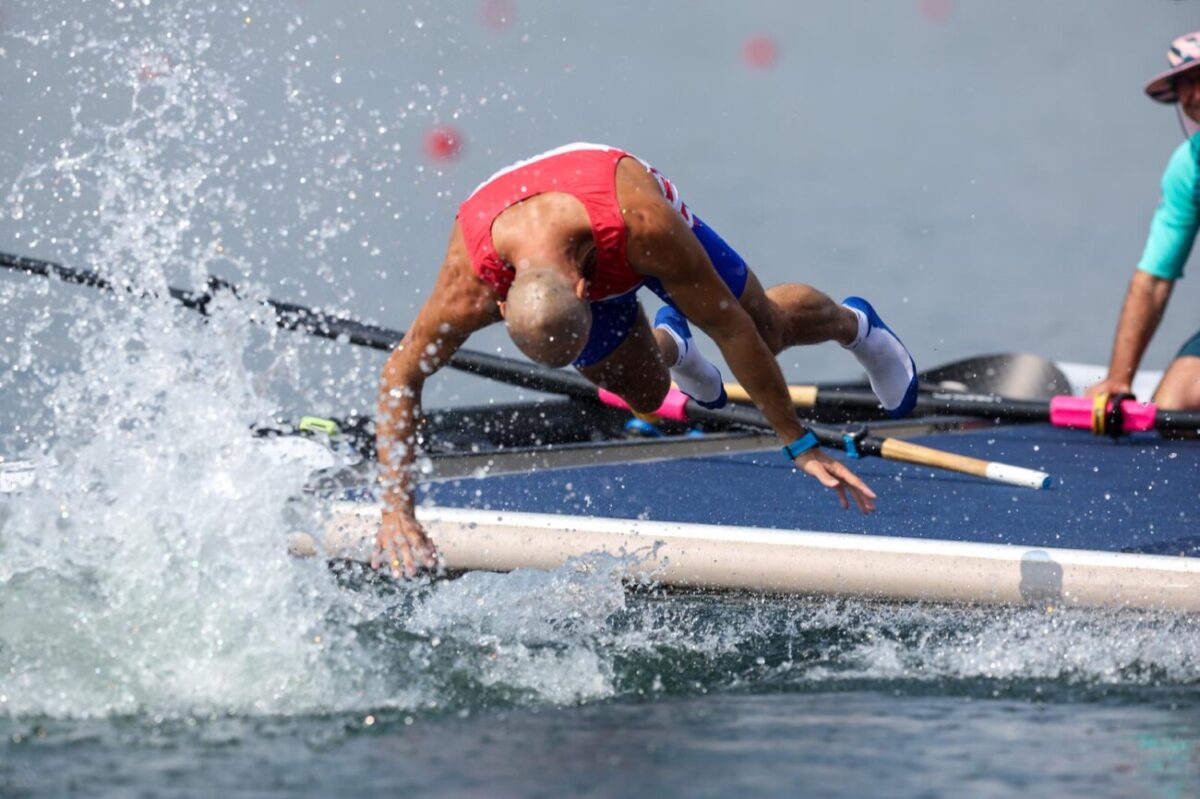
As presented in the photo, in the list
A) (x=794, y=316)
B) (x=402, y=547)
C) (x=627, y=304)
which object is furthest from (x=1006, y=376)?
(x=402, y=547)

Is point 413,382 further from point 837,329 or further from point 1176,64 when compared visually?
point 1176,64

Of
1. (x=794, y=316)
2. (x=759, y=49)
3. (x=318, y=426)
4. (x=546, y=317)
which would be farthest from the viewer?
(x=759, y=49)

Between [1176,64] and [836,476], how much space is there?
220 cm

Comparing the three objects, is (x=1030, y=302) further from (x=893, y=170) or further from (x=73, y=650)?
(x=73, y=650)

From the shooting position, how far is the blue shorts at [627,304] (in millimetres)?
3756

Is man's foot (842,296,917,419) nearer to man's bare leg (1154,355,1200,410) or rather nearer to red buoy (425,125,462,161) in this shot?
man's bare leg (1154,355,1200,410)

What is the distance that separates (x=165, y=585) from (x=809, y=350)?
716 centimetres

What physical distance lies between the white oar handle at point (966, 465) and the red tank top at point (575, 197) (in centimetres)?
149

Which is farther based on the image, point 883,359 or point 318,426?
point 318,426

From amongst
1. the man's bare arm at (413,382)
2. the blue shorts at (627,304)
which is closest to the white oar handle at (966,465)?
the blue shorts at (627,304)

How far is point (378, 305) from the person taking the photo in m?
8.77

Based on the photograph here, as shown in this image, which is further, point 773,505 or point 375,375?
point 375,375

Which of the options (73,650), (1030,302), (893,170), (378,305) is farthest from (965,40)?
(73,650)

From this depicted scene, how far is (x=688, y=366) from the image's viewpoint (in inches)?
175
